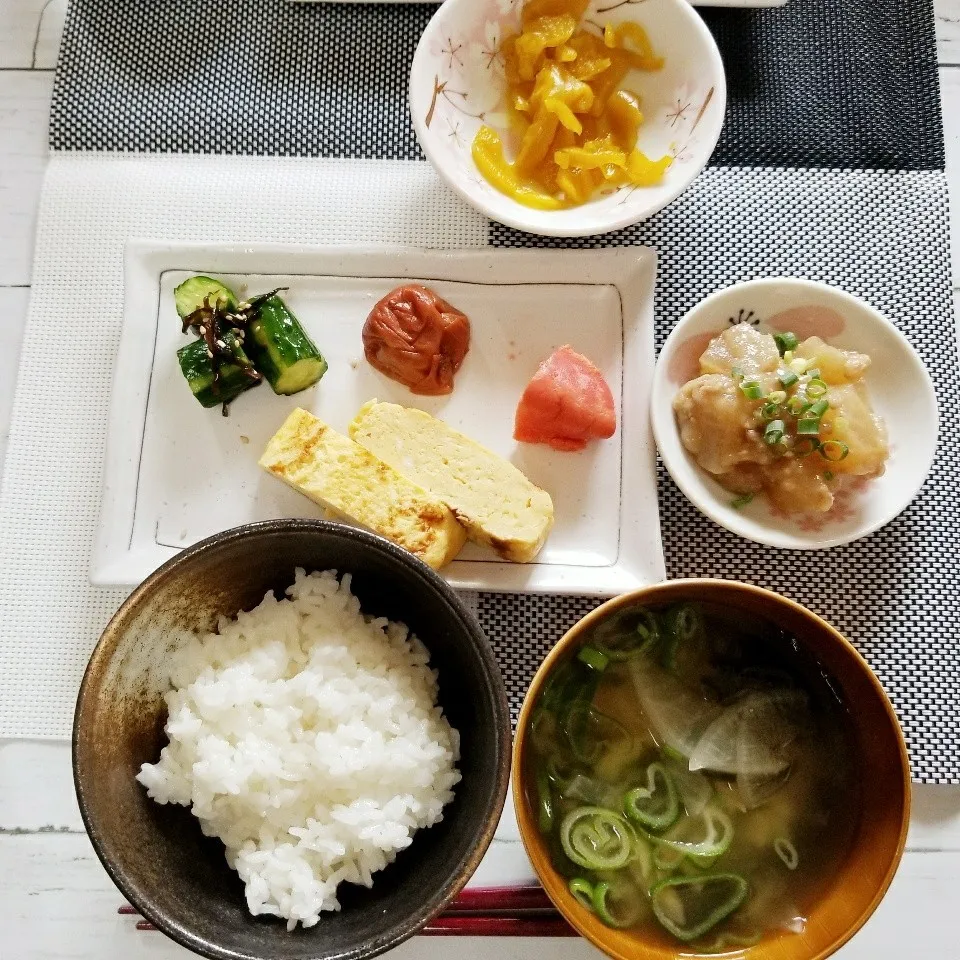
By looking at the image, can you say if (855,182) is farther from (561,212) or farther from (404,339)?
(404,339)

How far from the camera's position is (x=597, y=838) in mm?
1817

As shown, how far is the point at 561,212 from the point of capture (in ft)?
7.43

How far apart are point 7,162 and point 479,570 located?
6.03 ft

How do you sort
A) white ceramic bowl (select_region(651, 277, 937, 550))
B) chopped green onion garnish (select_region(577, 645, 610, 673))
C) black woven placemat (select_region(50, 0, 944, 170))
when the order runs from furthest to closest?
black woven placemat (select_region(50, 0, 944, 170)) < white ceramic bowl (select_region(651, 277, 937, 550)) < chopped green onion garnish (select_region(577, 645, 610, 673))

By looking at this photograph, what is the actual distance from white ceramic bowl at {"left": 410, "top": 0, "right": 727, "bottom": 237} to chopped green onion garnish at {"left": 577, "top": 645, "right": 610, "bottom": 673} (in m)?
1.03

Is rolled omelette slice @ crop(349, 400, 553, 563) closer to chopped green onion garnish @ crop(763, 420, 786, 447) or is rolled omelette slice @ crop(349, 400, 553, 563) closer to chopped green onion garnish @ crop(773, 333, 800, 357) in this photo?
chopped green onion garnish @ crop(763, 420, 786, 447)

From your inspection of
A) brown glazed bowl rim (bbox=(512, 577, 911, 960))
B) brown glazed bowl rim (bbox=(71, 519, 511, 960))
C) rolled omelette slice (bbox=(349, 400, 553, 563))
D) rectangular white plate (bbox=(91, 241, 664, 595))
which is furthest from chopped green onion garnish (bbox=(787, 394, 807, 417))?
brown glazed bowl rim (bbox=(71, 519, 511, 960))

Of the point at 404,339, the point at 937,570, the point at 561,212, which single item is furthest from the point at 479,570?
the point at 937,570

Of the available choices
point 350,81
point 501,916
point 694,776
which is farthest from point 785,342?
point 501,916

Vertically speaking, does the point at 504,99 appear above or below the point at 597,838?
above

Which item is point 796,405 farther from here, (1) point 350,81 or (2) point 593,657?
(1) point 350,81

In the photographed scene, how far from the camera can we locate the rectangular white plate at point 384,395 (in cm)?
221

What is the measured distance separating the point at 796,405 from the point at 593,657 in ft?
2.48

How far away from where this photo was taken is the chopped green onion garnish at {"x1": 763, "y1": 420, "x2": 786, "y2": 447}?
2021 millimetres
